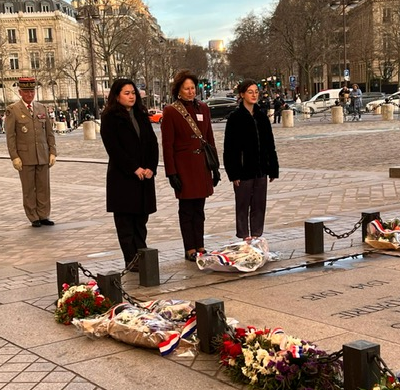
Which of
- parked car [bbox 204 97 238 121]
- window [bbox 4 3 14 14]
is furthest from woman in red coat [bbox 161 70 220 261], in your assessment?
window [bbox 4 3 14 14]

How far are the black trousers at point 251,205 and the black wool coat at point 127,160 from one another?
3.77 feet

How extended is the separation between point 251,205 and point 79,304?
9.51 feet

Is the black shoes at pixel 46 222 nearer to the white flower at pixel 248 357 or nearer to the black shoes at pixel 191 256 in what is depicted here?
the black shoes at pixel 191 256

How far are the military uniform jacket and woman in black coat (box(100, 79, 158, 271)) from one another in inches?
146

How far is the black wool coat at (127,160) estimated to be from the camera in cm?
685

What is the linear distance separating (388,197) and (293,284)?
18.2 feet

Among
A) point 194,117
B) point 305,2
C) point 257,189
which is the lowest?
point 257,189

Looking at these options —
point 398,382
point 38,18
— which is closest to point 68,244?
point 398,382

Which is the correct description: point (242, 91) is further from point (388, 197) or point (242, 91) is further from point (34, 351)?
point (388, 197)

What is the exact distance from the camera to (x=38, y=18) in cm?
10781

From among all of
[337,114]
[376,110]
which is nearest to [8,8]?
[376,110]

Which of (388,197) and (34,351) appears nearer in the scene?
(34,351)

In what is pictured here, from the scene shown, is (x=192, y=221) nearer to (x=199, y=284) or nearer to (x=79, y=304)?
(x=199, y=284)

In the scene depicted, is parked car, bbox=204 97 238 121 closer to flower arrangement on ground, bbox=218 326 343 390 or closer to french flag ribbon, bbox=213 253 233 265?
french flag ribbon, bbox=213 253 233 265
